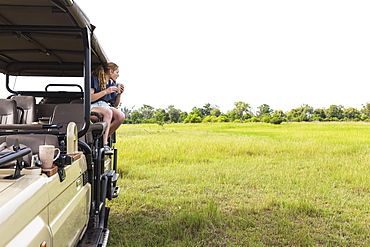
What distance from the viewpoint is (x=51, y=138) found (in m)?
2.94

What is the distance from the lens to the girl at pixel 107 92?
4.41 meters

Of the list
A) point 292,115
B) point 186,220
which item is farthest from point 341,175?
point 292,115

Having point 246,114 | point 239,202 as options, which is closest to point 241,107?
point 246,114

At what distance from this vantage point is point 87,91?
3164mm

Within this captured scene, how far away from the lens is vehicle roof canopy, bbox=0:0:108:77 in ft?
9.69

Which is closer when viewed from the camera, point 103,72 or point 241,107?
point 103,72

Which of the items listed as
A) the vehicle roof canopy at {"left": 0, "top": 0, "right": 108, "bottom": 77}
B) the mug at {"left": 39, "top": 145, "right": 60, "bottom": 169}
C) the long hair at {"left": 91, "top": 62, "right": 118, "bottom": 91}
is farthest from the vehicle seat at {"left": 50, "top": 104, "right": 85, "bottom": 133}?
the mug at {"left": 39, "top": 145, "right": 60, "bottom": 169}

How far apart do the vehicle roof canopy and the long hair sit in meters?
0.09

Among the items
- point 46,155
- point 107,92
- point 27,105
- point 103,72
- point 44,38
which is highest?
point 44,38

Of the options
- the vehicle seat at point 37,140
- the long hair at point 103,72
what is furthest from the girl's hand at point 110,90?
the vehicle seat at point 37,140

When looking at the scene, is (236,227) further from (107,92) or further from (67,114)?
(67,114)

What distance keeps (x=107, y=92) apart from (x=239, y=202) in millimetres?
2835

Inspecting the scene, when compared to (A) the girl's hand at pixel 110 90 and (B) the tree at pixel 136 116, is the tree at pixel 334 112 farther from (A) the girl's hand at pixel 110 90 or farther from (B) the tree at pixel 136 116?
(A) the girl's hand at pixel 110 90

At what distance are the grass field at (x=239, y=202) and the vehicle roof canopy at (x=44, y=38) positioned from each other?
7.12 feet
